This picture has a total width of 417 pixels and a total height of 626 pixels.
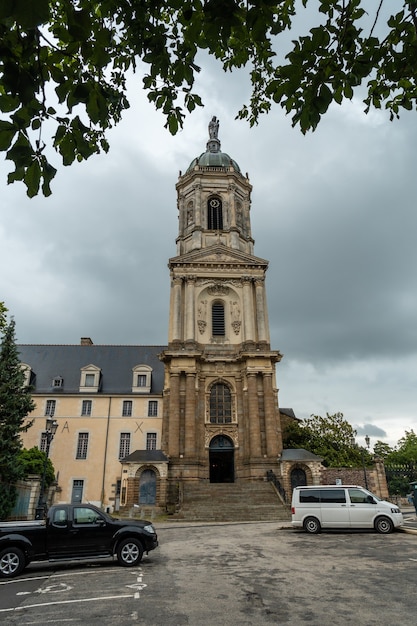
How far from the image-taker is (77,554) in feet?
33.5

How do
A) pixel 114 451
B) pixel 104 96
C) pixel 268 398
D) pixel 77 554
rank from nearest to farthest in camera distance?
1. pixel 104 96
2. pixel 77 554
3. pixel 268 398
4. pixel 114 451

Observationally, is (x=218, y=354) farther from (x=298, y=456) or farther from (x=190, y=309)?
(x=298, y=456)

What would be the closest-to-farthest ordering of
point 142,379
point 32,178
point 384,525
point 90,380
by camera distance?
point 32,178, point 384,525, point 90,380, point 142,379

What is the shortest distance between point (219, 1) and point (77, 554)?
11136 mm

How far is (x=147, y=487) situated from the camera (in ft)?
96.3

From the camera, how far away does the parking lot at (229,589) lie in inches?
245

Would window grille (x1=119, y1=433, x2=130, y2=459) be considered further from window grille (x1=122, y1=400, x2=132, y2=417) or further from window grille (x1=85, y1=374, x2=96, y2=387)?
window grille (x1=85, y1=374, x2=96, y2=387)

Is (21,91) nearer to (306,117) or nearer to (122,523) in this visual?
(306,117)

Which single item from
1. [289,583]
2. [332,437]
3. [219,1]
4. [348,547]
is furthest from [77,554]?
[332,437]

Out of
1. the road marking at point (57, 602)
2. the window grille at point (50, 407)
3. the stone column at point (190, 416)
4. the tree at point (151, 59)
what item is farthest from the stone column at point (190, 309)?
the tree at point (151, 59)

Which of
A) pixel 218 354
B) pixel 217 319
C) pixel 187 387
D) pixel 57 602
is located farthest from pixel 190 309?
pixel 57 602

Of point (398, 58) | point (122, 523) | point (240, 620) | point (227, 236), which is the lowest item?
point (240, 620)

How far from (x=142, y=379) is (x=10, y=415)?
1797 centimetres

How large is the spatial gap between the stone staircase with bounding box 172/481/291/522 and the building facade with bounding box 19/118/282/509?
1633 mm
